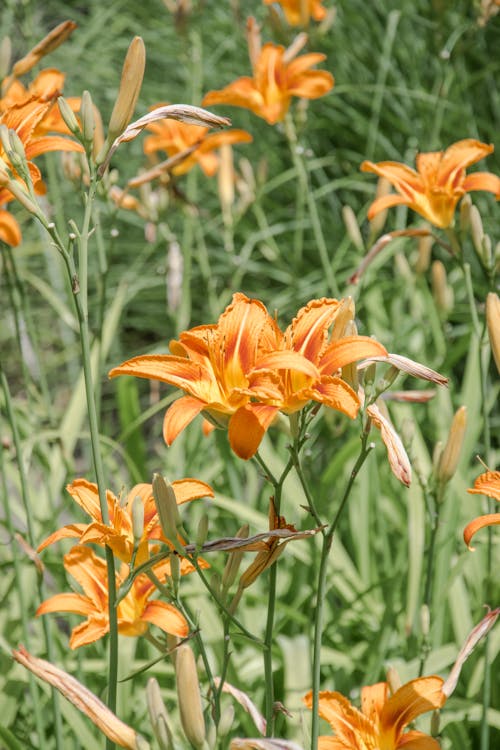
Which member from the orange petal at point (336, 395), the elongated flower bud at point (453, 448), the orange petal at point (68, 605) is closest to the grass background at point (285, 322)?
the elongated flower bud at point (453, 448)

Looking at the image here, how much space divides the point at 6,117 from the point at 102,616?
65cm

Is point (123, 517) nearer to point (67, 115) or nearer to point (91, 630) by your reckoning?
point (91, 630)

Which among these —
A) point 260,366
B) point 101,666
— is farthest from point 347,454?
point 260,366

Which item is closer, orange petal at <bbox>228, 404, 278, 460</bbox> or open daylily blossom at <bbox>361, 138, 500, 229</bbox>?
orange petal at <bbox>228, 404, 278, 460</bbox>

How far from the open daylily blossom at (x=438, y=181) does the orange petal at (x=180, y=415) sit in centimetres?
70

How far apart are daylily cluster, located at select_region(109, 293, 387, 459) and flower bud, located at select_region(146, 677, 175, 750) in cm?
23

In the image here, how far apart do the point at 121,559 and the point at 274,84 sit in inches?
56.7

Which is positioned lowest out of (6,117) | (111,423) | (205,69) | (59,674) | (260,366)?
(111,423)

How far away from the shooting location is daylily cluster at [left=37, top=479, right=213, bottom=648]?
3.40 ft

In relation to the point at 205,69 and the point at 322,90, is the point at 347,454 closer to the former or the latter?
the point at 322,90

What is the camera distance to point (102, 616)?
114 centimetres

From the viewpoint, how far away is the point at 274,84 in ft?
7.18

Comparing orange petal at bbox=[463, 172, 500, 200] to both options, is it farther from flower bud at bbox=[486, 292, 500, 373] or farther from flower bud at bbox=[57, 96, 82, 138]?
flower bud at bbox=[57, 96, 82, 138]

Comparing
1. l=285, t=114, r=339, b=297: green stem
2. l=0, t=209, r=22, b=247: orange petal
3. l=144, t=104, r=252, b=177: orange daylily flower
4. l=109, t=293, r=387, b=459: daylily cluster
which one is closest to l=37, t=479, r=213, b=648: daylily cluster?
l=109, t=293, r=387, b=459: daylily cluster
